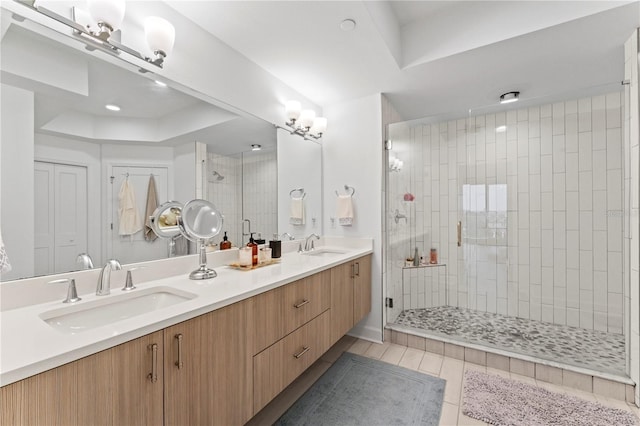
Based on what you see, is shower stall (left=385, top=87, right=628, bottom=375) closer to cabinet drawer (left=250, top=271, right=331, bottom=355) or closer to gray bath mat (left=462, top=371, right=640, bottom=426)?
gray bath mat (left=462, top=371, right=640, bottom=426)

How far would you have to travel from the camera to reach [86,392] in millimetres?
732

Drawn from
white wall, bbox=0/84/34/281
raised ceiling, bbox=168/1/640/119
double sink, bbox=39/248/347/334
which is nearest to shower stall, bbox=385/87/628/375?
raised ceiling, bbox=168/1/640/119

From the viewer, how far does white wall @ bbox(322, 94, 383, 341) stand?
8.17 ft

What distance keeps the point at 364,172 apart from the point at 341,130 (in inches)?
19.8

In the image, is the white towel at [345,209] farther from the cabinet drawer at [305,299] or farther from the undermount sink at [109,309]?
the undermount sink at [109,309]

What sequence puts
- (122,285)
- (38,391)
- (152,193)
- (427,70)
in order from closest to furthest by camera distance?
(38,391) < (122,285) < (152,193) < (427,70)

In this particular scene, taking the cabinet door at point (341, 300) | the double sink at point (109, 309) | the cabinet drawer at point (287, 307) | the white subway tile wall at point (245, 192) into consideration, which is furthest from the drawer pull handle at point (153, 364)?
the cabinet door at point (341, 300)

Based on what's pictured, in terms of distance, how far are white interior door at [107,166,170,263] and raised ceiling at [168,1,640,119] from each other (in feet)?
3.15

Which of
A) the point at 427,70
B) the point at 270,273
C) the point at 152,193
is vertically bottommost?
the point at 270,273

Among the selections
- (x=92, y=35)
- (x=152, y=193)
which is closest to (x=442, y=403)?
(x=152, y=193)

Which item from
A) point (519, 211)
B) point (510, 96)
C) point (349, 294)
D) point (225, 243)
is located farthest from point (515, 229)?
point (225, 243)

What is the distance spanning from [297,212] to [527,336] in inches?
87.8

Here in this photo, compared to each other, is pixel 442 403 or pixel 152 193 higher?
pixel 152 193

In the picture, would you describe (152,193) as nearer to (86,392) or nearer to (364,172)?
(86,392)
